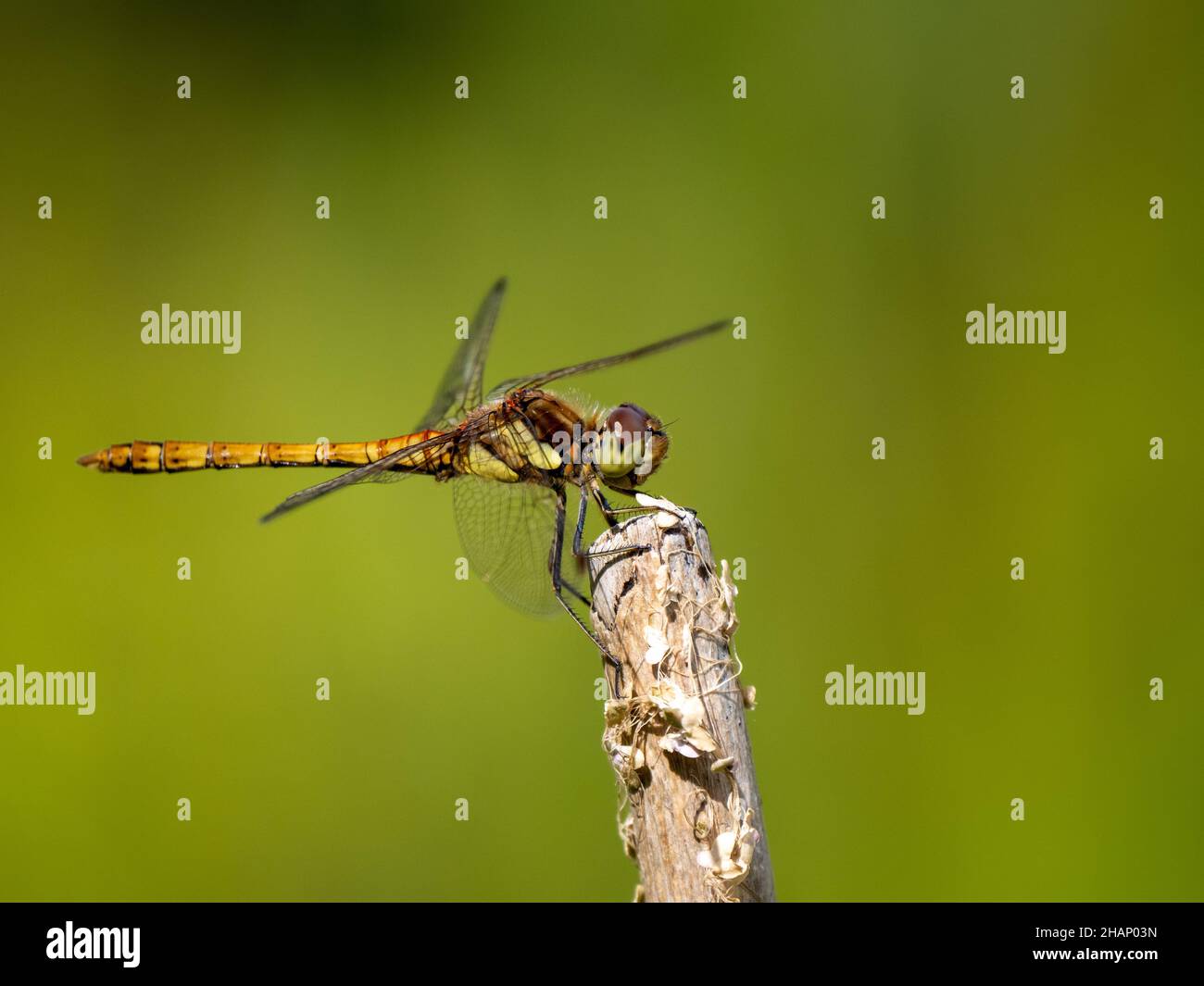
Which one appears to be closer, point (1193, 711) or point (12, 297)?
point (1193, 711)

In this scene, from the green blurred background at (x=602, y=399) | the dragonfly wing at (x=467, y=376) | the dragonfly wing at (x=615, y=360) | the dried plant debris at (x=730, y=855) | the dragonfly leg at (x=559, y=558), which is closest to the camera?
the dried plant debris at (x=730, y=855)

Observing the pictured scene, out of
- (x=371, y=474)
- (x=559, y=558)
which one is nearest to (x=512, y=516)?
(x=559, y=558)

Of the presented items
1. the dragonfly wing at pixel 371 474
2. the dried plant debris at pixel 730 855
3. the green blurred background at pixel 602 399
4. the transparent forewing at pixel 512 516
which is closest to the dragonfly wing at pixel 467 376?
the dragonfly wing at pixel 371 474

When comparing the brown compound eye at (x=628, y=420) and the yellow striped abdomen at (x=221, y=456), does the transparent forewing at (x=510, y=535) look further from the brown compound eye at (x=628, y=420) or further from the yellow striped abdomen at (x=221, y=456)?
the yellow striped abdomen at (x=221, y=456)

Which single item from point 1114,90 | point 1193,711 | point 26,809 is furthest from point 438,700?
point 1114,90

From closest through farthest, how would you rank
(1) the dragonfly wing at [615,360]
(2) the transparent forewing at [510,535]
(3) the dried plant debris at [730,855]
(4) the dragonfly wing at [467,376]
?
(3) the dried plant debris at [730,855] < (1) the dragonfly wing at [615,360] < (2) the transparent forewing at [510,535] < (4) the dragonfly wing at [467,376]

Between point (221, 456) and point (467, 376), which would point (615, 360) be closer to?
point (467, 376)

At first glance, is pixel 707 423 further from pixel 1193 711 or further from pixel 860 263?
pixel 1193 711
